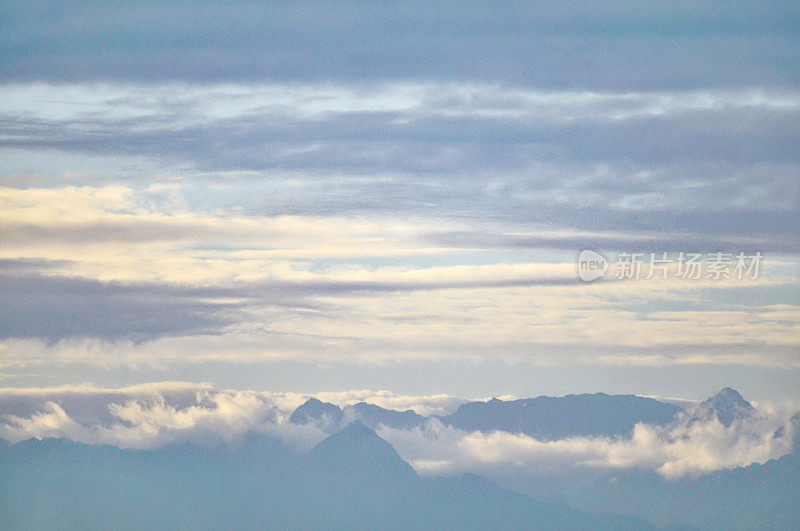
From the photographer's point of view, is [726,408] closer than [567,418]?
Yes

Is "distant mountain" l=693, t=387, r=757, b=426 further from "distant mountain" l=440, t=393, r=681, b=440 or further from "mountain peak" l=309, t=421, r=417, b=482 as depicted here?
"mountain peak" l=309, t=421, r=417, b=482

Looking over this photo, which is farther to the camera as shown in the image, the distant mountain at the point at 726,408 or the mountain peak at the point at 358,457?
the mountain peak at the point at 358,457

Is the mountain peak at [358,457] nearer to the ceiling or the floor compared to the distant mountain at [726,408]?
nearer to the floor

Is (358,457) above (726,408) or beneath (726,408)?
beneath

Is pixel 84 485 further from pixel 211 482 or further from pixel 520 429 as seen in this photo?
pixel 520 429

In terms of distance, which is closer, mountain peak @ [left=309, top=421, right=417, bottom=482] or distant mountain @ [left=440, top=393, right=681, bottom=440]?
distant mountain @ [left=440, top=393, right=681, bottom=440]

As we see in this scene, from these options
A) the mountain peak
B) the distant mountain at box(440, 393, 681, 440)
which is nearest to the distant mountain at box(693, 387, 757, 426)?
the distant mountain at box(440, 393, 681, 440)

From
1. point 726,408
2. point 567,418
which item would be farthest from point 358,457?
point 726,408

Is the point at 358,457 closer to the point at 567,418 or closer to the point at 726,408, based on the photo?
the point at 567,418

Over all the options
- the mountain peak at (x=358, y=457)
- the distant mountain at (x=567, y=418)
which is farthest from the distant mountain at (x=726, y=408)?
the mountain peak at (x=358, y=457)

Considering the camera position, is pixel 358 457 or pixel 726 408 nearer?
pixel 726 408

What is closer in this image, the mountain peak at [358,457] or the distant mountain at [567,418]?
the distant mountain at [567,418]

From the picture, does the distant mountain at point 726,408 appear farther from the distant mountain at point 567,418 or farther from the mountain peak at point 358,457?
the mountain peak at point 358,457

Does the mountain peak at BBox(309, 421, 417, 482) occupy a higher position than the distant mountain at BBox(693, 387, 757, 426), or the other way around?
the distant mountain at BBox(693, 387, 757, 426)
